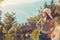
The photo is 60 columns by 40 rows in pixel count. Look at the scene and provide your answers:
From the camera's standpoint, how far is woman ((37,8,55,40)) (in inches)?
52.6

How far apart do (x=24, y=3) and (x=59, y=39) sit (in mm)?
357

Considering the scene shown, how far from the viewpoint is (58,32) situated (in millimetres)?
1341

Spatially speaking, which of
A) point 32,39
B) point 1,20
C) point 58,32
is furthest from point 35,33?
point 1,20

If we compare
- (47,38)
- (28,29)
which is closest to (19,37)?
(28,29)

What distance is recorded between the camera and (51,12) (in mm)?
1359

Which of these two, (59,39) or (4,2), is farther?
Answer: (4,2)

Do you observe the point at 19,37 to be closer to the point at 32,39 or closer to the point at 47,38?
the point at 32,39

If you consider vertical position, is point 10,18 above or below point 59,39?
above

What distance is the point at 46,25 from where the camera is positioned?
135cm

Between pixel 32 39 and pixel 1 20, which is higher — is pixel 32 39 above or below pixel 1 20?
below

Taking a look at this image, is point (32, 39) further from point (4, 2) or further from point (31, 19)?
point (4, 2)

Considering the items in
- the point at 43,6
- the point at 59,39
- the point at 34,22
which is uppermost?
the point at 43,6

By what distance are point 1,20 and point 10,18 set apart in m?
0.07

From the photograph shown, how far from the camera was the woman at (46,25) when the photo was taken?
1.34 metres
